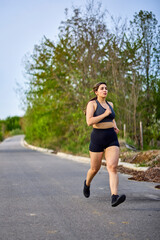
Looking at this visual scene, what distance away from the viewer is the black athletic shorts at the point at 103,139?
5980mm

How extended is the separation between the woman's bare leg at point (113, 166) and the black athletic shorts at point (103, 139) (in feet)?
0.29

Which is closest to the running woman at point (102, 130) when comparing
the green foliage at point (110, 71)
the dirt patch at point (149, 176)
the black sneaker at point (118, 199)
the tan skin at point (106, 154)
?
the tan skin at point (106, 154)

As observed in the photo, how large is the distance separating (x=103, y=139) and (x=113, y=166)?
484mm

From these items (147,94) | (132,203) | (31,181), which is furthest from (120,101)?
(132,203)

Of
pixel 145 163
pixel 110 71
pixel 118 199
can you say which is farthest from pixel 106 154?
pixel 110 71

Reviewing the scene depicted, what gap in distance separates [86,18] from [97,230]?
57.3 ft

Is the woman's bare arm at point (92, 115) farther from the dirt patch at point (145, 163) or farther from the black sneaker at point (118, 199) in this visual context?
the dirt patch at point (145, 163)

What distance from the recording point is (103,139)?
19.6ft

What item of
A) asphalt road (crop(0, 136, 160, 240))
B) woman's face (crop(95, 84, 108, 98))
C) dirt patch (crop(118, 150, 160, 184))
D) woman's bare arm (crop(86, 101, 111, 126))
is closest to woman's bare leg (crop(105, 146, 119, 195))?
asphalt road (crop(0, 136, 160, 240))

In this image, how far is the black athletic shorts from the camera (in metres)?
5.98

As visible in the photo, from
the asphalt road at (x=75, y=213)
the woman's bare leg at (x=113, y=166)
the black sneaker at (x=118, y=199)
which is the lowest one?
the asphalt road at (x=75, y=213)

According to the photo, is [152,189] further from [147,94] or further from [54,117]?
[54,117]

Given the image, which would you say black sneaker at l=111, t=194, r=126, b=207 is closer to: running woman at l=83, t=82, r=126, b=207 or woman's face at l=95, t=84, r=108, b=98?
running woman at l=83, t=82, r=126, b=207

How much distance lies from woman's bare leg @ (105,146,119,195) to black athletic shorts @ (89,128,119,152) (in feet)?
0.29
